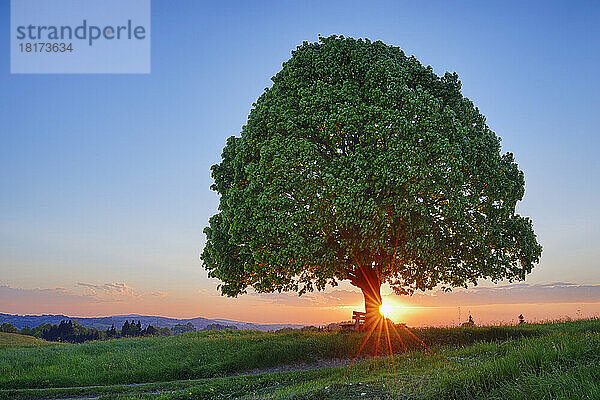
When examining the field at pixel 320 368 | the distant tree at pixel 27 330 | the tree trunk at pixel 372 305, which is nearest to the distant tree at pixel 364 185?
the tree trunk at pixel 372 305

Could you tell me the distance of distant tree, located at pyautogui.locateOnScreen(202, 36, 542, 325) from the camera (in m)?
21.7

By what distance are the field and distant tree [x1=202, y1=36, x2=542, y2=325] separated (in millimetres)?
3562

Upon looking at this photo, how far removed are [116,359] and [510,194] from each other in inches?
887

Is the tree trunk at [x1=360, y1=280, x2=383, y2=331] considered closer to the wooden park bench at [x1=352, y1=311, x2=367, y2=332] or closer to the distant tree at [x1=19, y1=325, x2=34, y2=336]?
the wooden park bench at [x1=352, y1=311, x2=367, y2=332]

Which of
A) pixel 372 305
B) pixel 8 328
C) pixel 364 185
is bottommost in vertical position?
pixel 8 328

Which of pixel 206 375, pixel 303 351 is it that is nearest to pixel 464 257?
pixel 303 351

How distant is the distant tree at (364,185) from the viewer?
21734 mm

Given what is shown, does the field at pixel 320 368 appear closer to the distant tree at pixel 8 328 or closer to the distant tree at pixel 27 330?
the distant tree at pixel 8 328

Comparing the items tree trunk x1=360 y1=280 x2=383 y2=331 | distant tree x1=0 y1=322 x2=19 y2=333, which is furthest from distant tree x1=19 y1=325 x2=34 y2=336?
tree trunk x1=360 y1=280 x2=383 y2=331

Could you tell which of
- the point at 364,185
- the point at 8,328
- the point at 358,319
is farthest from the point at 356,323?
the point at 8,328

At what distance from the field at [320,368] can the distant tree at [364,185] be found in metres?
3.56

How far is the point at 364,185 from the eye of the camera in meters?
21.3

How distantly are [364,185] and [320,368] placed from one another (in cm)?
906

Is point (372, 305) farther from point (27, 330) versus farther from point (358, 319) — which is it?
point (27, 330)
